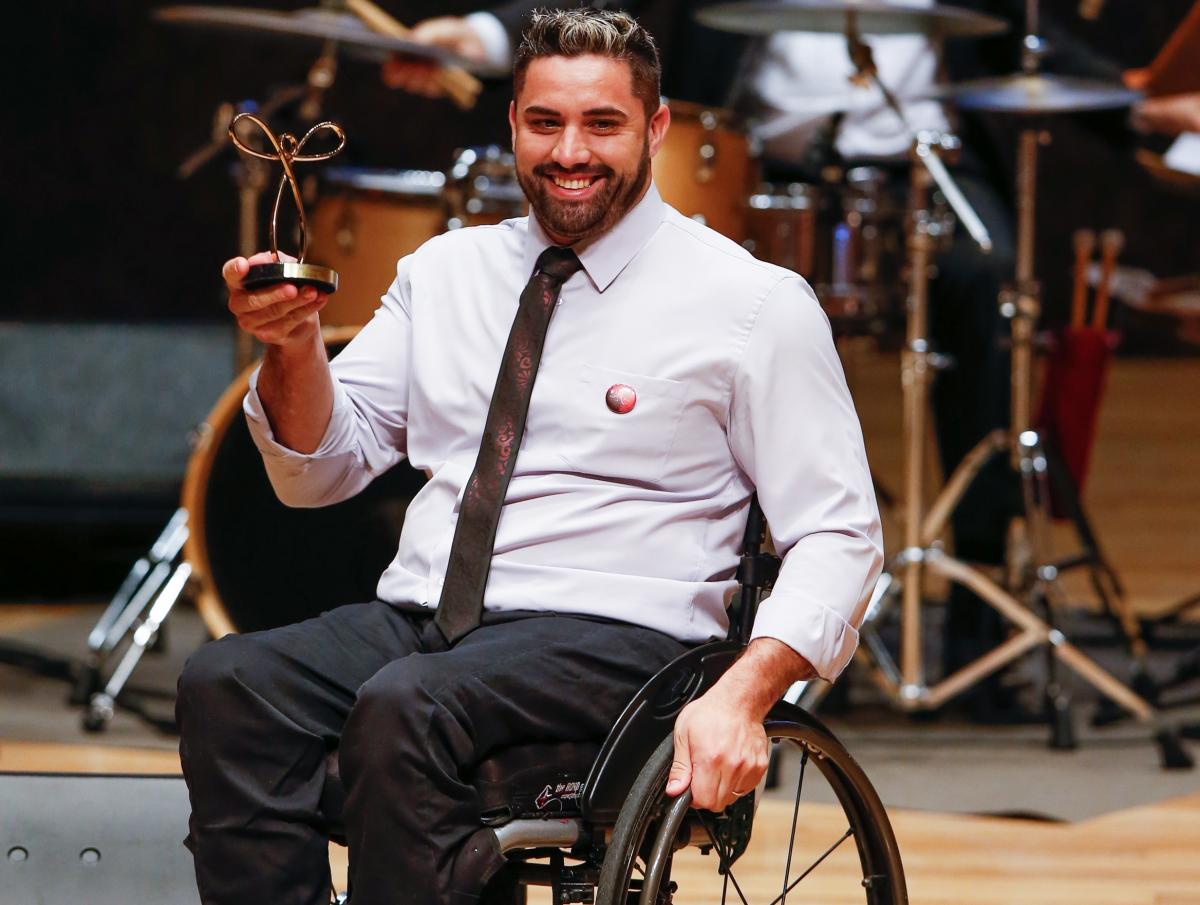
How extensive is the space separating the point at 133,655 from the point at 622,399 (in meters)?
2.01

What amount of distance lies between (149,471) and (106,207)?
1.57 metres

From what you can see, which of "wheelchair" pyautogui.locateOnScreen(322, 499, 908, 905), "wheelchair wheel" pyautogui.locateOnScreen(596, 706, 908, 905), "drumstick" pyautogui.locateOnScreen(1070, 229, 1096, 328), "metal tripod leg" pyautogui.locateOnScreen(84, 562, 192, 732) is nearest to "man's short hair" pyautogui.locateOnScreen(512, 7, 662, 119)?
"wheelchair" pyautogui.locateOnScreen(322, 499, 908, 905)

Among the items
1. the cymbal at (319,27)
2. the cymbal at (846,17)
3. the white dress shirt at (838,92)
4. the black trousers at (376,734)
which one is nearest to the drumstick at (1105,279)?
the white dress shirt at (838,92)

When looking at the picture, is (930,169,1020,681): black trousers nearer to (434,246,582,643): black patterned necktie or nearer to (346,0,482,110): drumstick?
(346,0,482,110): drumstick

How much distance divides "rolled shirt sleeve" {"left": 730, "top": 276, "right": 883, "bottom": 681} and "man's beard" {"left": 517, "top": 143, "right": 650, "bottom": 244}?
191 millimetres

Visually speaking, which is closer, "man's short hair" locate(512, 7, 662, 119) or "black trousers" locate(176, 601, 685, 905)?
"black trousers" locate(176, 601, 685, 905)

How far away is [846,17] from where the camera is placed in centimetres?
318

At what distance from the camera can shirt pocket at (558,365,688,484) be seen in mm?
1828

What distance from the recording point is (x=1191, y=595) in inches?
197

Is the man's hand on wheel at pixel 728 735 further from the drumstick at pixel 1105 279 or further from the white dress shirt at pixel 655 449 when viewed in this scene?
the drumstick at pixel 1105 279

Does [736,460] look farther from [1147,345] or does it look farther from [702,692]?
[1147,345]

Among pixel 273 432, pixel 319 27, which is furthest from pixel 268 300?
pixel 319 27

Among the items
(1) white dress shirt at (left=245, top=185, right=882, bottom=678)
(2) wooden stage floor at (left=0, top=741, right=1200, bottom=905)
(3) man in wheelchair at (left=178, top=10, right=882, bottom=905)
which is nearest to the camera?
(3) man in wheelchair at (left=178, top=10, right=882, bottom=905)

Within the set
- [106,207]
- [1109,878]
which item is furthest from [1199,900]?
[106,207]
